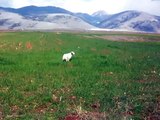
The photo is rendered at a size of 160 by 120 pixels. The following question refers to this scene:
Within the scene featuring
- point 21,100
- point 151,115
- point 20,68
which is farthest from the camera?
point 20,68

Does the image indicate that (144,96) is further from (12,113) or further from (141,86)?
(12,113)

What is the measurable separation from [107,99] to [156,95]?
272 cm

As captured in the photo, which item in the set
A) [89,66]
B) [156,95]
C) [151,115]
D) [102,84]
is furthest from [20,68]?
[151,115]

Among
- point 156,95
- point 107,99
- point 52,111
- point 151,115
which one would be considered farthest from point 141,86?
point 52,111

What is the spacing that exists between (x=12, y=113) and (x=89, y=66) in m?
12.2

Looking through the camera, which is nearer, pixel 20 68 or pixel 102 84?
pixel 102 84

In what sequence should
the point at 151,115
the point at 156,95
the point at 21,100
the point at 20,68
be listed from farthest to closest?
the point at 20,68 < the point at 156,95 < the point at 21,100 < the point at 151,115

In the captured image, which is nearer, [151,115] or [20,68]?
[151,115]

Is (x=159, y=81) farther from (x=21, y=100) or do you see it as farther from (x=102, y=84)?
(x=21, y=100)

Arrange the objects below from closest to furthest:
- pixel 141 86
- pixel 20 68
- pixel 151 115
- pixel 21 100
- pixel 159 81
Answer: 1. pixel 151 115
2. pixel 21 100
3. pixel 141 86
4. pixel 159 81
5. pixel 20 68

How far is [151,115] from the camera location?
13.9m

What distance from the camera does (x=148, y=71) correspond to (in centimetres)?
2425

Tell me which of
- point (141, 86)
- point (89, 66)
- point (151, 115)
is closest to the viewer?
point (151, 115)

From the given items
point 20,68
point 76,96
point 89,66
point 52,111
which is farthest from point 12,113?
point 89,66
